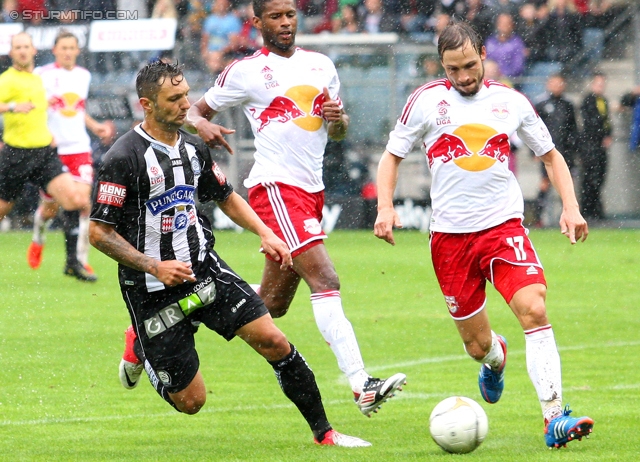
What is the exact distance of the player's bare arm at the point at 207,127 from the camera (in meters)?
6.91

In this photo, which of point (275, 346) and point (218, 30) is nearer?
point (275, 346)

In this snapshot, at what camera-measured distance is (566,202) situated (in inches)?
248

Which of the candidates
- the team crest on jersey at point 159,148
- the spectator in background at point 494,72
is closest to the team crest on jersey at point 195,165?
the team crest on jersey at point 159,148

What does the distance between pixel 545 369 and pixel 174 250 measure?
6.23 feet

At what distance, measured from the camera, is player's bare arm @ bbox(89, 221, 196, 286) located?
18.5 ft

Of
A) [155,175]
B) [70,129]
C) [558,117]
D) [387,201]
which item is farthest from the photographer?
[558,117]

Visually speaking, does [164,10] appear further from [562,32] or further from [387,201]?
[387,201]

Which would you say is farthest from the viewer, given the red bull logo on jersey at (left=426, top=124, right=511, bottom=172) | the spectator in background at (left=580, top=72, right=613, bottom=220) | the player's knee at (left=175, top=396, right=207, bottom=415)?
the spectator in background at (left=580, top=72, right=613, bottom=220)

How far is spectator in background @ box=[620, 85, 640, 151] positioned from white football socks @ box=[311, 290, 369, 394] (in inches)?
530

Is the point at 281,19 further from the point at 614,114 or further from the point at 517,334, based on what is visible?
the point at 614,114

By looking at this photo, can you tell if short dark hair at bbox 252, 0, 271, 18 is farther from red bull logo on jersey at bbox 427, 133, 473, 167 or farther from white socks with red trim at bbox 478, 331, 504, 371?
white socks with red trim at bbox 478, 331, 504, 371

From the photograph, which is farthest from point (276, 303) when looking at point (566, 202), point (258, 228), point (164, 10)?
point (164, 10)

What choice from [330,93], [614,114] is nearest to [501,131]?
[330,93]

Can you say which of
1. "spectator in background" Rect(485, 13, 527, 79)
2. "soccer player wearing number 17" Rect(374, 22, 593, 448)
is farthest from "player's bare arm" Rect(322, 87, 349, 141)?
"spectator in background" Rect(485, 13, 527, 79)
